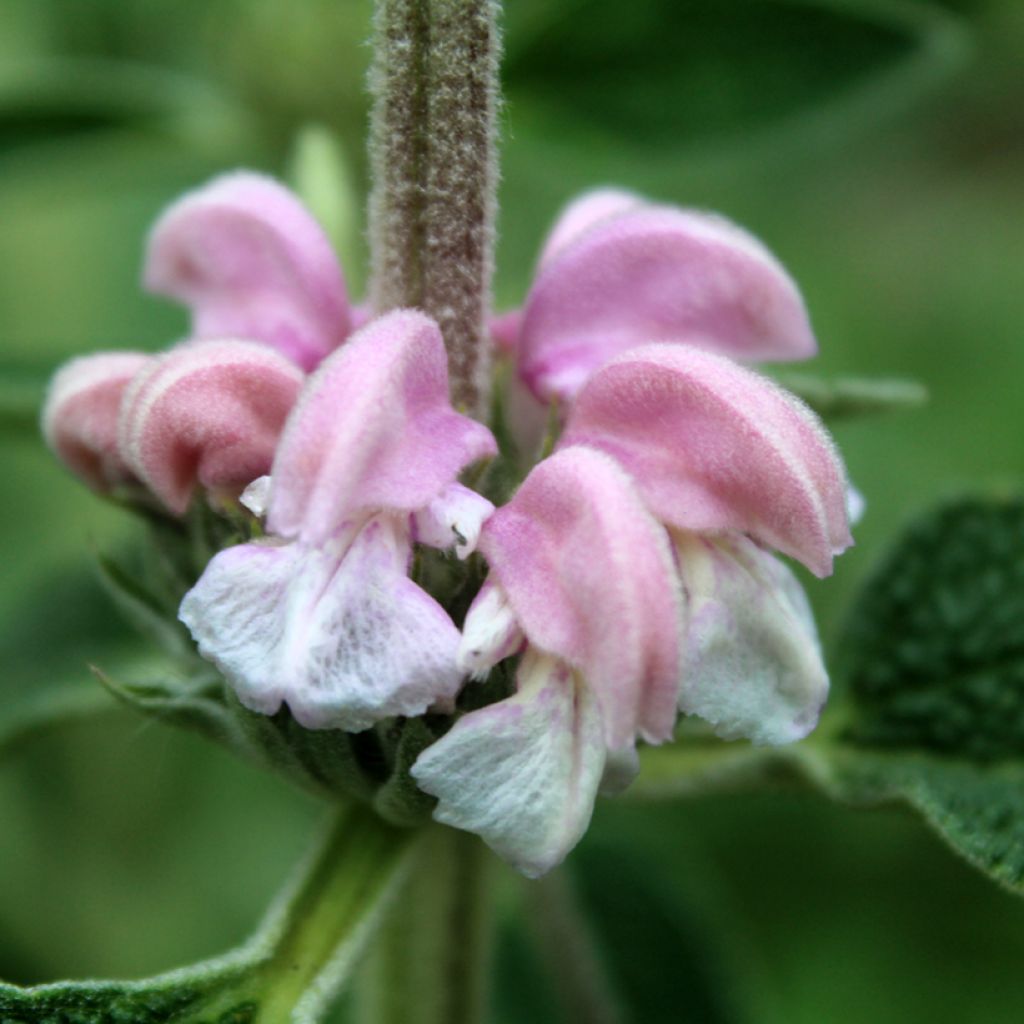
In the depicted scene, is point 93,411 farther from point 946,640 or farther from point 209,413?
point 946,640

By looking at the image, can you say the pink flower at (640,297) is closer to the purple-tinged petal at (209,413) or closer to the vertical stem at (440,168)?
the vertical stem at (440,168)

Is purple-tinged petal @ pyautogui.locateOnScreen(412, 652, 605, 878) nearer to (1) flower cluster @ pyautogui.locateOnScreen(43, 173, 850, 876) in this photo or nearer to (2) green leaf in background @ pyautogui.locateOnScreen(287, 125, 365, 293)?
(1) flower cluster @ pyautogui.locateOnScreen(43, 173, 850, 876)

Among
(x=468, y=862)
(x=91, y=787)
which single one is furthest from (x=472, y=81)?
(x=91, y=787)

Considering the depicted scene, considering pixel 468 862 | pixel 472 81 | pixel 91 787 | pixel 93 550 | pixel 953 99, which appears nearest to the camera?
pixel 472 81

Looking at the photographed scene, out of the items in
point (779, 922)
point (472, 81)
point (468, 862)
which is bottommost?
point (779, 922)

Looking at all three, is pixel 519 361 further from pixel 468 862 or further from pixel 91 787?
pixel 91 787

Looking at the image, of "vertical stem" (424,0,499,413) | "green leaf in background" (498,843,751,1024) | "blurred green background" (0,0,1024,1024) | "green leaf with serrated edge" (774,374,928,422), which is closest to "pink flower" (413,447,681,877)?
"vertical stem" (424,0,499,413)

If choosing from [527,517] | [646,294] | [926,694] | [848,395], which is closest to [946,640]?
[926,694]
